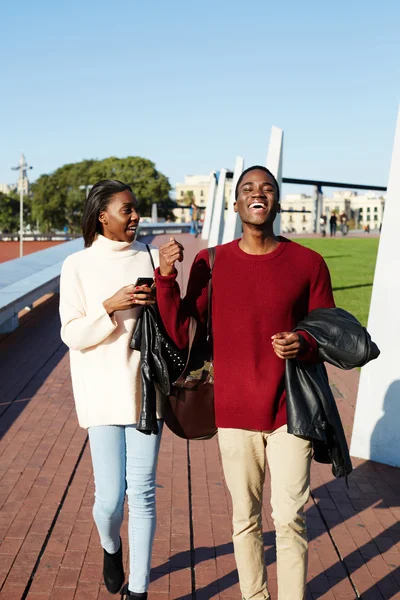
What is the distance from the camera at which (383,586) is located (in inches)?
141

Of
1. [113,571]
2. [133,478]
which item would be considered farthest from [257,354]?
[113,571]

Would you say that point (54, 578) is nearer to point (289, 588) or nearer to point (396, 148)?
point (289, 588)

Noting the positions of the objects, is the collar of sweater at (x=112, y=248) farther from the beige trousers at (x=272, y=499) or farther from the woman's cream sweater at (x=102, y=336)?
the beige trousers at (x=272, y=499)

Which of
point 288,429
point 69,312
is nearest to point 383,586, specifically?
point 288,429

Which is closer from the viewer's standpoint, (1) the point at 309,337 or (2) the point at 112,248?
(1) the point at 309,337

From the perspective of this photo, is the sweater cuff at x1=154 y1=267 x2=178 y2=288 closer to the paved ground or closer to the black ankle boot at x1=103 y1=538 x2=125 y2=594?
the black ankle boot at x1=103 y1=538 x2=125 y2=594

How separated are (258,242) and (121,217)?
60cm

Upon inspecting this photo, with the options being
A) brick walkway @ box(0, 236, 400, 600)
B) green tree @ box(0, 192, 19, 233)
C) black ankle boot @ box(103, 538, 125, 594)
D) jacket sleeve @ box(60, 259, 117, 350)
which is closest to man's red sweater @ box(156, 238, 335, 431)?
jacket sleeve @ box(60, 259, 117, 350)

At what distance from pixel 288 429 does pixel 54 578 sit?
4.80ft

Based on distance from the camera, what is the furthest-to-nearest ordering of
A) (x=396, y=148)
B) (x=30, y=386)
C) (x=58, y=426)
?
(x=30, y=386), (x=58, y=426), (x=396, y=148)

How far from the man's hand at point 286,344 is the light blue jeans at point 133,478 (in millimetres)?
705

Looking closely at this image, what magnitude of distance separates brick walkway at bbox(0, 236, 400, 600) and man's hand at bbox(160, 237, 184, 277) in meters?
1.46

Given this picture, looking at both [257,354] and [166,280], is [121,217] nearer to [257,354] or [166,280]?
[166,280]

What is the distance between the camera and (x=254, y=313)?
2.85 metres
